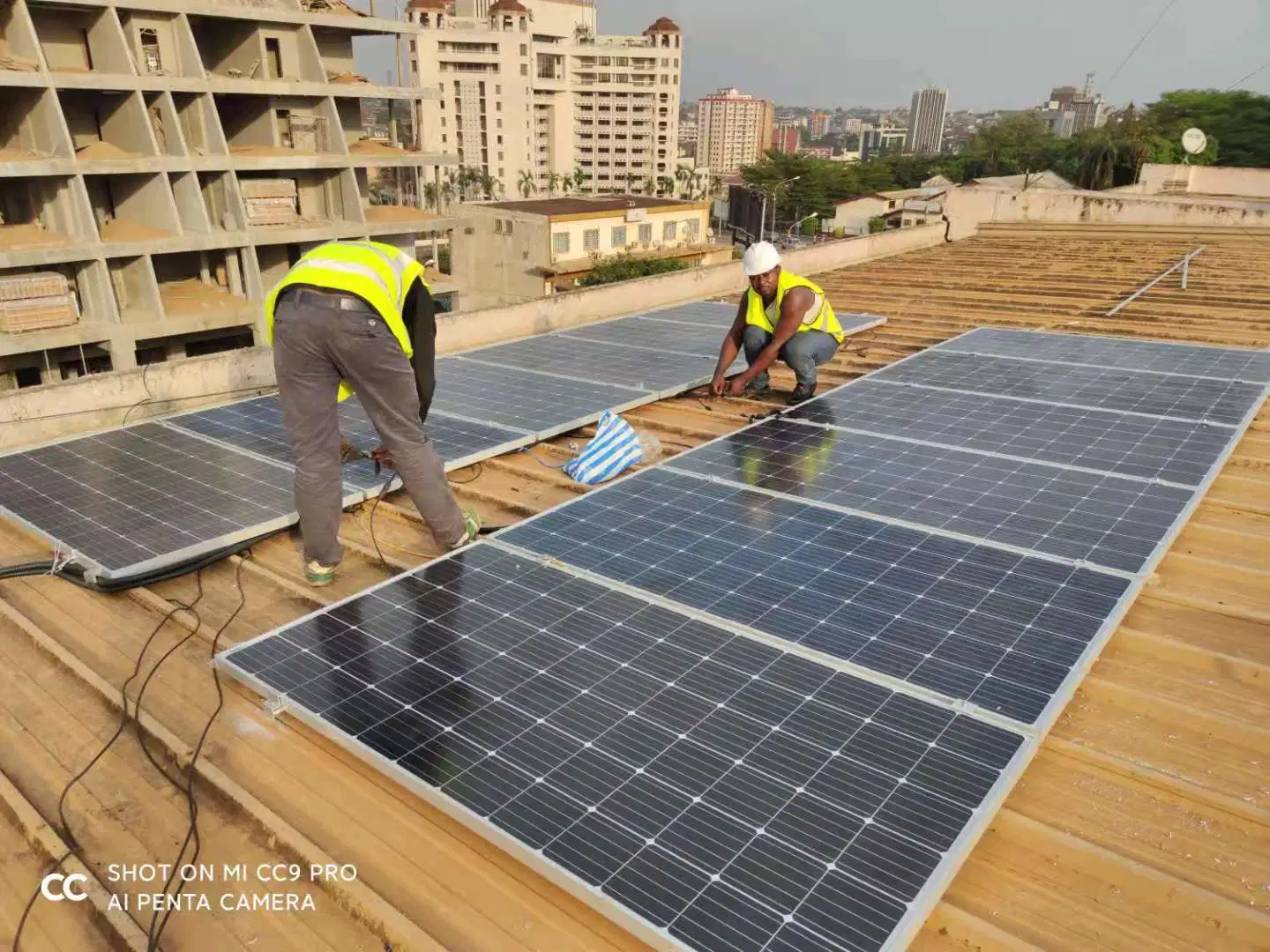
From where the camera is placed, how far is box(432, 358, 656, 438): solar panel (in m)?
7.71

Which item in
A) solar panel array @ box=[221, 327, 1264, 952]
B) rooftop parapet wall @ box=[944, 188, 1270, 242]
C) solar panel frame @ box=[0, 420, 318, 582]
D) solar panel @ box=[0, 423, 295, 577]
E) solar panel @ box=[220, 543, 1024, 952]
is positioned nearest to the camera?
solar panel @ box=[220, 543, 1024, 952]

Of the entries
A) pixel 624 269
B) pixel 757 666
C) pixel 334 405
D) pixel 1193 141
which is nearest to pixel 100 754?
pixel 334 405

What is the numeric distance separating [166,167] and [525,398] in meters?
29.9

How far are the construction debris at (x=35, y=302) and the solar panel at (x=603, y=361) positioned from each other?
1019 inches

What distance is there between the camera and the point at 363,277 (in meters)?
4.80

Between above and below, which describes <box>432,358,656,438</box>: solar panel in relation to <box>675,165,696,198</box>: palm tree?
below

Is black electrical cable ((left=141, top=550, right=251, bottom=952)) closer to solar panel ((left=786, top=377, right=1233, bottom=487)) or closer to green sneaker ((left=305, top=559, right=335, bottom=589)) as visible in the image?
green sneaker ((left=305, top=559, right=335, bottom=589))

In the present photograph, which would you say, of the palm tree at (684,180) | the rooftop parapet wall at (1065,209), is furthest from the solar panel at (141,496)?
the palm tree at (684,180)

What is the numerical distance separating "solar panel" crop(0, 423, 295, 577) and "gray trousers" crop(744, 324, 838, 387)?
15.4 ft

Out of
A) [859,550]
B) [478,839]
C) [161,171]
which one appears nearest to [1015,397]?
[859,550]

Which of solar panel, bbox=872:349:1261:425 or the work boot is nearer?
solar panel, bbox=872:349:1261:425

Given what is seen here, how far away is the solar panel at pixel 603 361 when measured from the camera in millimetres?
8945

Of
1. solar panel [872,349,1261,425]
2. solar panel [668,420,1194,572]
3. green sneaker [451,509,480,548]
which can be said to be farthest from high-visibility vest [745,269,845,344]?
green sneaker [451,509,480,548]

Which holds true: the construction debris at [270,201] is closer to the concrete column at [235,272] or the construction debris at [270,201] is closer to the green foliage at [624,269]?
the concrete column at [235,272]
